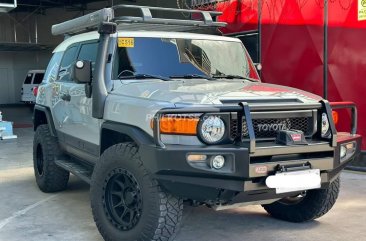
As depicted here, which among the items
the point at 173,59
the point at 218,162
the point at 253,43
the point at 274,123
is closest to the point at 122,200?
the point at 218,162

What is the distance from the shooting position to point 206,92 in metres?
3.71

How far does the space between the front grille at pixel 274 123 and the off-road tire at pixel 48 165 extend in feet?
10.0

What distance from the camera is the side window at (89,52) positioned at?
4.86 m

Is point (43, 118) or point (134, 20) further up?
point (134, 20)

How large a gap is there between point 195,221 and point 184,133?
1.71m

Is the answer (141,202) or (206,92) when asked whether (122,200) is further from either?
(206,92)

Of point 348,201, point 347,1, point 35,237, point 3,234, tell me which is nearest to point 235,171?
point 35,237

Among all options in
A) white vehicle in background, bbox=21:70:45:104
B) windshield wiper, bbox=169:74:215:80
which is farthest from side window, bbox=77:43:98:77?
white vehicle in background, bbox=21:70:45:104

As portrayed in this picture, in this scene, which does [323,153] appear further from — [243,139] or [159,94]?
[159,94]

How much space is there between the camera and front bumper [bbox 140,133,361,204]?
10.7 feet

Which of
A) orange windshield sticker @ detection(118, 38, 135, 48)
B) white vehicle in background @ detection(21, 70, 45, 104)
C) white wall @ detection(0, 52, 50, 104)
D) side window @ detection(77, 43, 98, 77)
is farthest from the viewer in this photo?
white wall @ detection(0, 52, 50, 104)

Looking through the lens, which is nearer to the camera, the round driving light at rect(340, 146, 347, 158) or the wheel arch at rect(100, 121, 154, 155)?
the wheel arch at rect(100, 121, 154, 155)

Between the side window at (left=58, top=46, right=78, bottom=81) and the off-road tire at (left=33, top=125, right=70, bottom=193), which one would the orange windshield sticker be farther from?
the off-road tire at (left=33, top=125, right=70, bottom=193)

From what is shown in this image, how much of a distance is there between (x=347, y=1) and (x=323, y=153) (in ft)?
15.4
